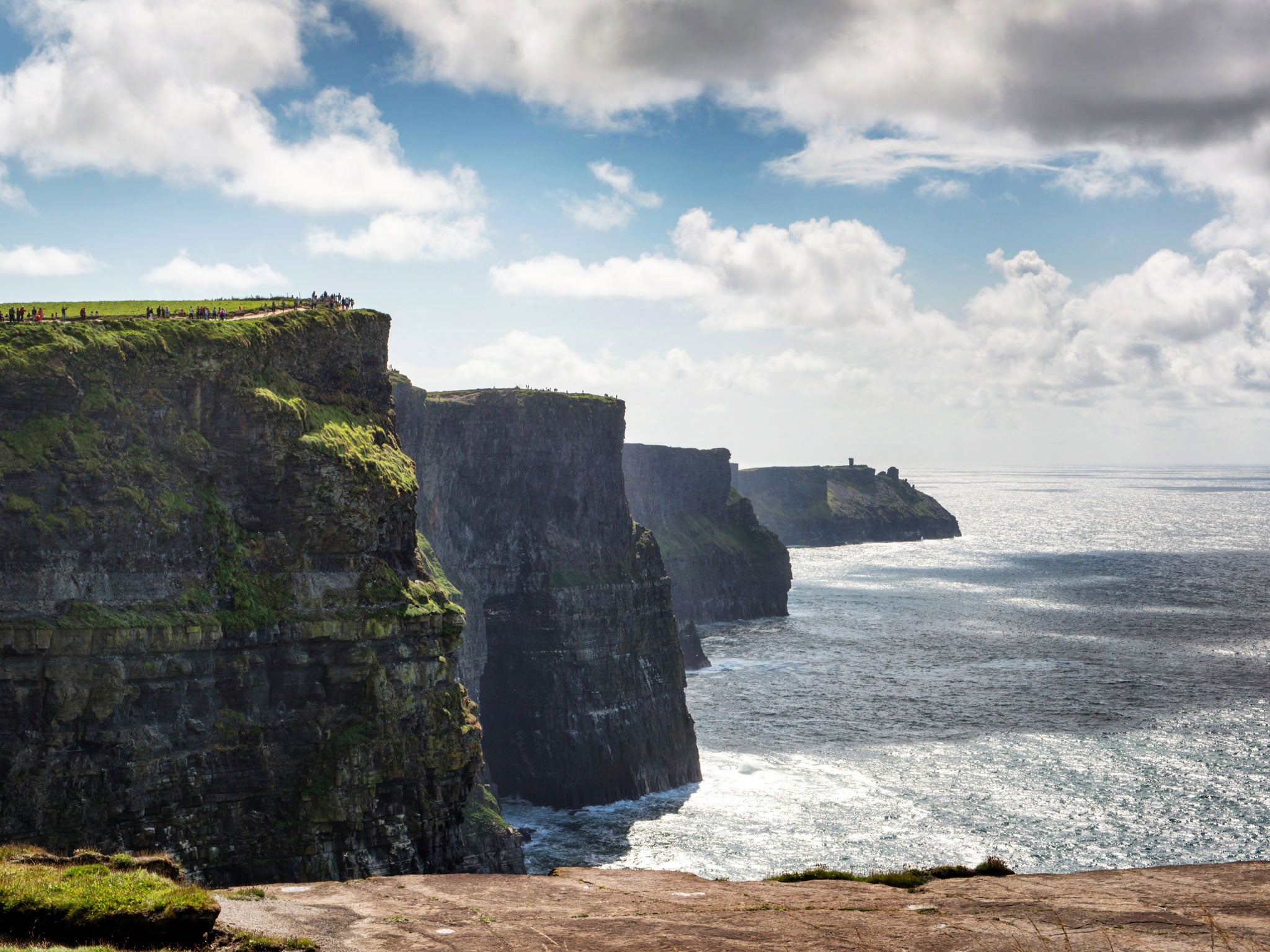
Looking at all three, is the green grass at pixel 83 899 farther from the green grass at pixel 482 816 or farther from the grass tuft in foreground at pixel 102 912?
the green grass at pixel 482 816

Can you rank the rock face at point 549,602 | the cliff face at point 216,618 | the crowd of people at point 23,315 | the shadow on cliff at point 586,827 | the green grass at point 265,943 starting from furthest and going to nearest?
the rock face at point 549,602, the shadow on cliff at point 586,827, the crowd of people at point 23,315, the cliff face at point 216,618, the green grass at point 265,943

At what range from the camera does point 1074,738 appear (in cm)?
10075

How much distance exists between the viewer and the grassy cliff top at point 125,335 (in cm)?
4231

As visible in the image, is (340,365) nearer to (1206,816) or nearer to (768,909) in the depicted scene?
(768,909)

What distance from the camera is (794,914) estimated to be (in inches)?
1115

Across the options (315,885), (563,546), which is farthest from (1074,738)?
(315,885)

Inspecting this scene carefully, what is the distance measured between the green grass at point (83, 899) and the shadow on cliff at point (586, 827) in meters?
46.7

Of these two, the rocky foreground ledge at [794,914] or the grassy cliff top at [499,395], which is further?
the grassy cliff top at [499,395]

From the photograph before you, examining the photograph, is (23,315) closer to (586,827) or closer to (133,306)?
(133,306)

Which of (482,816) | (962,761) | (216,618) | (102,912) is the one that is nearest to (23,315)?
(216,618)

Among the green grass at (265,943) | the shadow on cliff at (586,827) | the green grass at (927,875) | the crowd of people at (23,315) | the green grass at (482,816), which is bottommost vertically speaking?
the shadow on cliff at (586,827)

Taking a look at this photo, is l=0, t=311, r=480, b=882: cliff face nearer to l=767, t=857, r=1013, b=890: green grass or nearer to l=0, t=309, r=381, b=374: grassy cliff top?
l=0, t=309, r=381, b=374: grassy cliff top

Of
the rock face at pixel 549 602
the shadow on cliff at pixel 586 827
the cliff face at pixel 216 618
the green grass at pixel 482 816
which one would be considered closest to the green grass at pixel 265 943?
the cliff face at pixel 216 618

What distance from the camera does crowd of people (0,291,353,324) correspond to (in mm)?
47656
